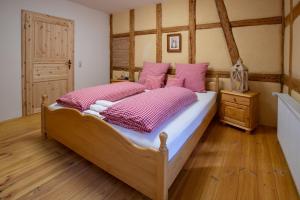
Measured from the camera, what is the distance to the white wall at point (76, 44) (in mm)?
3080

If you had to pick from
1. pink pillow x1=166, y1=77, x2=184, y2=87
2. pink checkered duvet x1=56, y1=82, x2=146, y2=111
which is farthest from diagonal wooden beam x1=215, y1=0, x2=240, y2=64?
pink checkered duvet x1=56, y1=82, x2=146, y2=111

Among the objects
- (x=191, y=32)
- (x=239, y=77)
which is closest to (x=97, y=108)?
(x=239, y=77)

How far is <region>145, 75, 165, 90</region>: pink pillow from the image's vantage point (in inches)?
140

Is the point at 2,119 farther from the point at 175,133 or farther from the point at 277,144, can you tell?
the point at 277,144

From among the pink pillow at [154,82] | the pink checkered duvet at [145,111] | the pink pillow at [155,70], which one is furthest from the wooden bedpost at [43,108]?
the pink pillow at [155,70]

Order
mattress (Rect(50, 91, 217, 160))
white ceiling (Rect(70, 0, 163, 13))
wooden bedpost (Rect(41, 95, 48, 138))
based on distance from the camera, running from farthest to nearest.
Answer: white ceiling (Rect(70, 0, 163, 13)) → wooden bedpost (Rect(41, 95, 48, 138)) → mattress (Rect(50, 91, 217, 160))

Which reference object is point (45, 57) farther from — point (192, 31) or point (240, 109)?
point (240, 109)

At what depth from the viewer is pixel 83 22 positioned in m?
4.22

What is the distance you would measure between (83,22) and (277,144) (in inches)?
163

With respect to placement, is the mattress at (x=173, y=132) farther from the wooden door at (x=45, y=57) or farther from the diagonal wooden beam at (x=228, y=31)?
the wooden door at (x=45, y=57)

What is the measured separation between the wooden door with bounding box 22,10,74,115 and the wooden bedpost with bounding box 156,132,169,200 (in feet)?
10.2

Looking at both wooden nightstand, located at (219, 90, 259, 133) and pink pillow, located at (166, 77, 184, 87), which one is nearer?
wooden nightstand, located at (219, 90, 259, 133)

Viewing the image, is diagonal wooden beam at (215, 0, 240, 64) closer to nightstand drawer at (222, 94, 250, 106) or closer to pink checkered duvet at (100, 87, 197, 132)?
nightstand drawer at (222, 94, 250, 106)

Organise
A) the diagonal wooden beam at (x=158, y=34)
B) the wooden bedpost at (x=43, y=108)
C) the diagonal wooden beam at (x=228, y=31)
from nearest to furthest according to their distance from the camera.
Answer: the wooden bedpost at (x=43, y=108) → the diagonal wooden beam at (x=228, y=31) → the diagonal wooden beam at (x=158, y=34)
